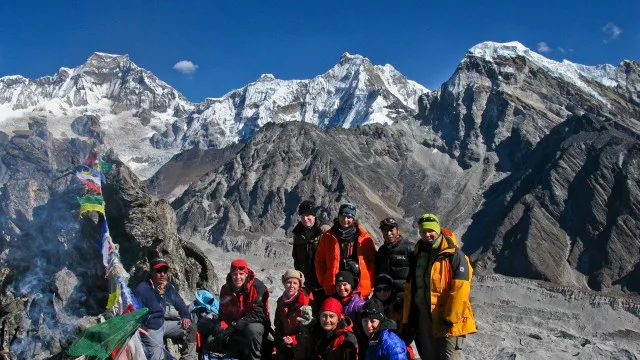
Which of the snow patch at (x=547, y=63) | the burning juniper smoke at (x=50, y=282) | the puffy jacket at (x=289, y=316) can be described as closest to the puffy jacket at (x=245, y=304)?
the puffy jacket at (x=289, y=316)

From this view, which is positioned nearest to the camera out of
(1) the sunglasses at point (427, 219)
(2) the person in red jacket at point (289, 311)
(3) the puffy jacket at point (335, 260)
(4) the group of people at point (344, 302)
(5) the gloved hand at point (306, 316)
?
(4) the group of people at point (344, 302)

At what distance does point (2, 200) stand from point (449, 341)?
105 m

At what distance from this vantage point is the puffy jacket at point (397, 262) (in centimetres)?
850

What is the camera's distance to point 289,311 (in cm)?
831

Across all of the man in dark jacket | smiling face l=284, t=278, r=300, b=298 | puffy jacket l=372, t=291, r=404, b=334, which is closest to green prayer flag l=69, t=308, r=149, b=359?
the man in dark jacket

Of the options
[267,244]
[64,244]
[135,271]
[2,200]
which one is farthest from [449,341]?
[2,200]

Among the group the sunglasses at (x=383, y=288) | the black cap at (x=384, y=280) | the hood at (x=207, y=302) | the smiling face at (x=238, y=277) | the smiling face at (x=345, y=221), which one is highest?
the smiling face at (x=345, y=221)

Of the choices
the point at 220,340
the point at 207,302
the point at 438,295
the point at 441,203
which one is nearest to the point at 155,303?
the point at 207,302

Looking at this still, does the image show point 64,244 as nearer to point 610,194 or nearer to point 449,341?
point 449,341

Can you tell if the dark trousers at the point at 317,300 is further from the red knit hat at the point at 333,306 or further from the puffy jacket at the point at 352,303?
the red knit hat at the point at 333,306

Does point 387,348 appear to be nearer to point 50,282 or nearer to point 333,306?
point 333,306

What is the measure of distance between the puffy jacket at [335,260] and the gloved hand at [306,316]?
76cm

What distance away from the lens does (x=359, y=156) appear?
13200 cm

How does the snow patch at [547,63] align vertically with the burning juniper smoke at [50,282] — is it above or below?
above
